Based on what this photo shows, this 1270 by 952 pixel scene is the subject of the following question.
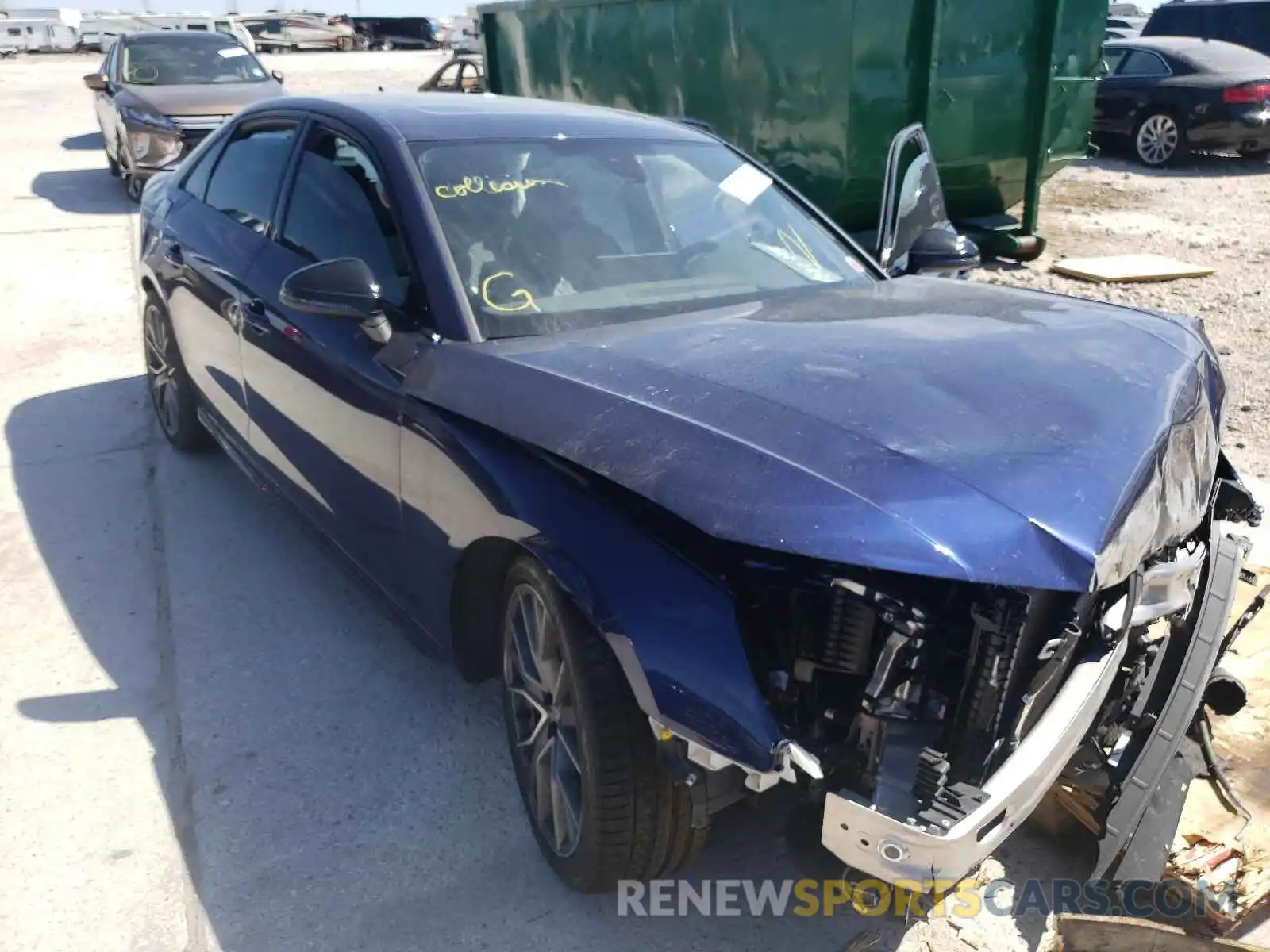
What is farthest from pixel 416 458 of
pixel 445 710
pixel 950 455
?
pixel 950 455

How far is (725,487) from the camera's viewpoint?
1.93 metres

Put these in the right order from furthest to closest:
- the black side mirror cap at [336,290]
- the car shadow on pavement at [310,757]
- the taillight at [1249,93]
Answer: the taillight at [1249,93]
the black side mirror cap at [336,290]
the car shadow on pavement at [310,757]

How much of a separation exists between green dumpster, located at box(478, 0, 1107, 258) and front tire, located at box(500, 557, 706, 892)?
18.8ft

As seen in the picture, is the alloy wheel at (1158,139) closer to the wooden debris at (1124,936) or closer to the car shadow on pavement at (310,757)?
the car shadow on pavement at (310,757)

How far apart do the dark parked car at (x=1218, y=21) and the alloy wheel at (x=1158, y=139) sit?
3524 millimetres

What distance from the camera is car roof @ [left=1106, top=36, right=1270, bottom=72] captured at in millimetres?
12469

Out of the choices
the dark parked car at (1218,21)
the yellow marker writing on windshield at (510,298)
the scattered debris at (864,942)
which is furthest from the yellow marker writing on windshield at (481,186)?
the dark parked car at (1218,21)

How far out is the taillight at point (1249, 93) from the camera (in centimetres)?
1210

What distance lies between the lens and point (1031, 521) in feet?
6.01

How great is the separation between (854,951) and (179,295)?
3634 millimetres

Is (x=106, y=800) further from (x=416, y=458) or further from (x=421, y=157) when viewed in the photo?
(x=421, y=157)

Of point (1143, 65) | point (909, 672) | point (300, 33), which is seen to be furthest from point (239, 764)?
point (300, 33)

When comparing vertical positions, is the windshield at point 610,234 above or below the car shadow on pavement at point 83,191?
above

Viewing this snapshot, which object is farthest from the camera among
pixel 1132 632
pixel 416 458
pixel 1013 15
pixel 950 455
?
pixel 1013 15
